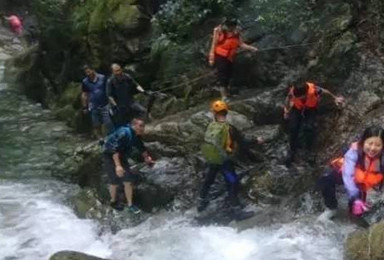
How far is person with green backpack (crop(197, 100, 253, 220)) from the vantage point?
426 inches

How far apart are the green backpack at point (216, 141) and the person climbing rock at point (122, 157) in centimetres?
131

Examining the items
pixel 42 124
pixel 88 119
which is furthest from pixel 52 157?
pixel 42 124

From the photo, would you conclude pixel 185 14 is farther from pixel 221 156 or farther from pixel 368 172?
pixel 368 172

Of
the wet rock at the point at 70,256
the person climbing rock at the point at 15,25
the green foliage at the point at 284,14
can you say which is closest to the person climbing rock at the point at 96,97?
the green foliage at the point at 284,14

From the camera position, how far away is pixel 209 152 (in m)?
11.0

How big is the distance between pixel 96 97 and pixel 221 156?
463cm

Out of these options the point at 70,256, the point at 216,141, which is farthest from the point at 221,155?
the point at 70,256

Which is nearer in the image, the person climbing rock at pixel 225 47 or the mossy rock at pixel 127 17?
the person climbing rock at pixel 225 47

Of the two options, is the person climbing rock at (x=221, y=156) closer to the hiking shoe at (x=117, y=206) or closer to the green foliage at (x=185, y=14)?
the hiking shoe at (x=117, y=206)

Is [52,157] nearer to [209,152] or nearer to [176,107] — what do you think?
[176,107]

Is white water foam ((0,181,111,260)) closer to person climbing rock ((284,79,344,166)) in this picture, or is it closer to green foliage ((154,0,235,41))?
person climbing rock ((284,79,344,166))

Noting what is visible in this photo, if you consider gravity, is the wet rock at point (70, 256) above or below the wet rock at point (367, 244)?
below

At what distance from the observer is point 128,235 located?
11.7 metres

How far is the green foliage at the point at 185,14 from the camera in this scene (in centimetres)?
1578
